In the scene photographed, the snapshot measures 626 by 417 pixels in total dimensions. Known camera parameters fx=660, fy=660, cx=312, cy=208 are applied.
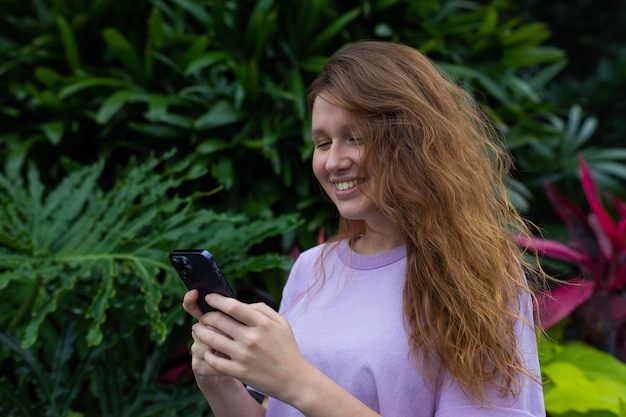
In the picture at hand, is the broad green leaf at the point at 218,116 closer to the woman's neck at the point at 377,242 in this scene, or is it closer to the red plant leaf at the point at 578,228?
the red plant leaf at the point at 578,228

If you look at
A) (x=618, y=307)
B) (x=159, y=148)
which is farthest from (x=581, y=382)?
(x=159, y=148)

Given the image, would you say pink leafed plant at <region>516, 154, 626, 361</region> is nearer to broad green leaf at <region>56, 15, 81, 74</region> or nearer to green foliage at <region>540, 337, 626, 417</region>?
green foliage at <region>540, 337, 626, 417</region>

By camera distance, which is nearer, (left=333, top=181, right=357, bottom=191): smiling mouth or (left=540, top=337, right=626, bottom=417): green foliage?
(left=333, top=181, right=357, bottom=191): smiling mouth

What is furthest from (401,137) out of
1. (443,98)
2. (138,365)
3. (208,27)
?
(208,27)

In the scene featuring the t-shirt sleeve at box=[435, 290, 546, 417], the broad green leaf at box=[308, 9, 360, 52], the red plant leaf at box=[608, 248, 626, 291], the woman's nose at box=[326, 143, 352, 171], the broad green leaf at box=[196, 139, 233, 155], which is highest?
the woman's nose at box=[326, 143, 352, 171]

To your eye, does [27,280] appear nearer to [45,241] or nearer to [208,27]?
[45,241]

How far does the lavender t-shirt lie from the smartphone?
23cm

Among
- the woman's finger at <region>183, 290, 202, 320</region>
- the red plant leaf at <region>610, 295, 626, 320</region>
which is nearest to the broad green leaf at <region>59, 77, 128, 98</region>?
the woman's finger at <region>183, 290, 202, 320</region>

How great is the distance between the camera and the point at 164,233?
6.13ft

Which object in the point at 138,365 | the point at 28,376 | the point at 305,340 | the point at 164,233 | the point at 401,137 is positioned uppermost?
the point at 401,137

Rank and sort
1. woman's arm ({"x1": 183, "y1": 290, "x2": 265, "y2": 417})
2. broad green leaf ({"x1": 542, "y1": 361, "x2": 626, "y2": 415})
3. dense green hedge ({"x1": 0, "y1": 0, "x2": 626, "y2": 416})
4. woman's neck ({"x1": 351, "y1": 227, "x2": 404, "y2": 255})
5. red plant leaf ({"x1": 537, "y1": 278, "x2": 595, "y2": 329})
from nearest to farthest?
1. woman's arm ({"x1": 183, "y1": 290, "x2": 265, "y2": 417})
2. woman's neck ({"x1": 351, "y1": 227, "x2": 404, "y2": 255})
3. broad green leaf ({"x1": 542, "y1": 361, "x2": 626, "y2": 415})
4. dense green hedge ({"x1": 0, "y1": 0, "x2": 626, "y2": 416})
5. red plant leaf ({"x1": 537, "y1": 278, "x2": 595, "y2": 329})

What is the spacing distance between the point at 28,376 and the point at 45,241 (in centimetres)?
40

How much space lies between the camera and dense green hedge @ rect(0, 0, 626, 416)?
1.91 meters

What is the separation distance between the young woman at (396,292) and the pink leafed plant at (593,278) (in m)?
1.00
